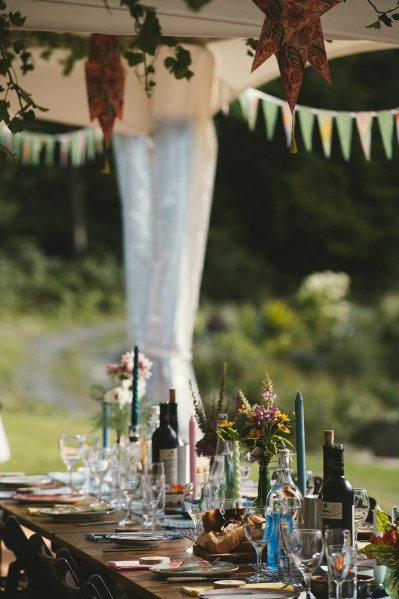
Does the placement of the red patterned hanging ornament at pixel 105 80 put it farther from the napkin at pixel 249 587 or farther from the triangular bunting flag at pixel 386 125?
the napkin at pixel 249 587

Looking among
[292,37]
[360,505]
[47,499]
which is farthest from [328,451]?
[47,499]

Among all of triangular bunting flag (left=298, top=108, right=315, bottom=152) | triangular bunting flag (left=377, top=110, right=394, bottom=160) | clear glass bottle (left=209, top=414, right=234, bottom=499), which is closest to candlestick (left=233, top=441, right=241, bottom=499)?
clear glass bottle (left=209, top=414, right=234, bottom=499)

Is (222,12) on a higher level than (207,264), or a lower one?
lower

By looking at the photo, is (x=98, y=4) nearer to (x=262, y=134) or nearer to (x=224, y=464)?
(x=224, y=464)

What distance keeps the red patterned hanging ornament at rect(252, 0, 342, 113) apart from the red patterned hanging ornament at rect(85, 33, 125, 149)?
152 cm

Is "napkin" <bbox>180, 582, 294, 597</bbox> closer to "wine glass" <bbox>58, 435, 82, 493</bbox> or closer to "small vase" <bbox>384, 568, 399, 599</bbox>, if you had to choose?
"small vase" <bbox>384, 568, 399, 599</bbox>

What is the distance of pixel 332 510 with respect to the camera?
99.6 inches

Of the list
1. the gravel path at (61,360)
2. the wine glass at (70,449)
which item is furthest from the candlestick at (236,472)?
the gravel path at (61,360)

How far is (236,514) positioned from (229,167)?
14882 mm

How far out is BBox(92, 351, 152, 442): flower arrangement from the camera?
4.12 m

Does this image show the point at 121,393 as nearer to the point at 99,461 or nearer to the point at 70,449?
the point at 70,449

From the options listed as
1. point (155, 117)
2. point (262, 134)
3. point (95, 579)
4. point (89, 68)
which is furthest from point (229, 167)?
point (95, 579)

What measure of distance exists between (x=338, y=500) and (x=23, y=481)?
204 cm

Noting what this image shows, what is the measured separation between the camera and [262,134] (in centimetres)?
1730
